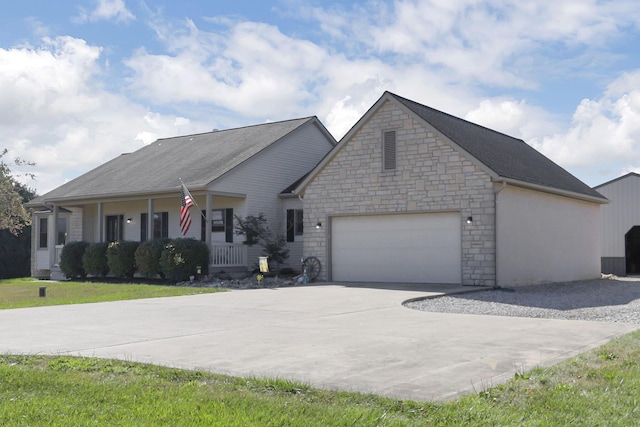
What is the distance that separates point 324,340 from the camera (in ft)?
30.3

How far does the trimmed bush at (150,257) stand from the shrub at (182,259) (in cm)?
35

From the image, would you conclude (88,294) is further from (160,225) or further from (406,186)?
(406,186)

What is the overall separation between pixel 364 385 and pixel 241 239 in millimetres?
19188

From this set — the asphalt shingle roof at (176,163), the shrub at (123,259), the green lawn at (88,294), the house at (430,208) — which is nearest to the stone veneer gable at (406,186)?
the house at (430,208)

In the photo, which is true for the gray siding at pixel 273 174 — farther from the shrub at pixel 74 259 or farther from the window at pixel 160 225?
the shrub at pixel 74 259

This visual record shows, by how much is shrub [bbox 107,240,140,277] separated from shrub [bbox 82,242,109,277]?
0.86 m

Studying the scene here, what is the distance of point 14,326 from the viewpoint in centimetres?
1107

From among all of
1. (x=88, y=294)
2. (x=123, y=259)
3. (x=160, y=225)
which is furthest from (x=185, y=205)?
(x=160, y=225)

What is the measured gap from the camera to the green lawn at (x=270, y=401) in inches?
205

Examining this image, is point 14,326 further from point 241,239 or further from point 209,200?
point 241,239

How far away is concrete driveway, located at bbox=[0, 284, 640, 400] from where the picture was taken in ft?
22.9

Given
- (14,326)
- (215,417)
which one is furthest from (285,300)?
(215,417)

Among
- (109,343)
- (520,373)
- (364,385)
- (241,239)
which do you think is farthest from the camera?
(241,239)

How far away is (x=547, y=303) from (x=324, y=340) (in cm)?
749
